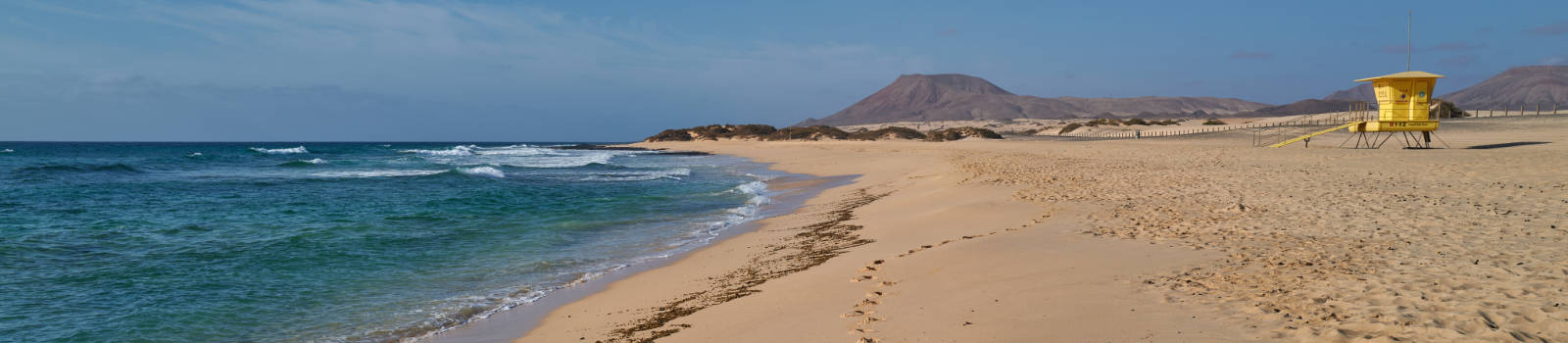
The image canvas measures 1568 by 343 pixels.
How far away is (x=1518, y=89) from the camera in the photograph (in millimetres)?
120062

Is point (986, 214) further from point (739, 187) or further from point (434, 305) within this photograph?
point (739, 187)

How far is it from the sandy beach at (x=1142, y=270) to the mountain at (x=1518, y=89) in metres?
138

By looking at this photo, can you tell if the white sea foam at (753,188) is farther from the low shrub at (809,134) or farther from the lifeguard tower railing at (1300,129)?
the low shrub at (809,134)

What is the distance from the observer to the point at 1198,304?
4.36 m

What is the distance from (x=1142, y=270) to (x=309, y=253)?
9.82 metres

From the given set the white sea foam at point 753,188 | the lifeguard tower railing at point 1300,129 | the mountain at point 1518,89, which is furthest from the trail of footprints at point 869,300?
the mountain at point 1518,89

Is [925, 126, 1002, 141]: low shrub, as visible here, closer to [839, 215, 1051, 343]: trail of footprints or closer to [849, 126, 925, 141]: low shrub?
[849, 126, 925, 141]: low shrub

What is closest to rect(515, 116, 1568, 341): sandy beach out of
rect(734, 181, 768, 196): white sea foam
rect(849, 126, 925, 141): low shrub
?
rect(734, 181, 768, 196): white sea foam

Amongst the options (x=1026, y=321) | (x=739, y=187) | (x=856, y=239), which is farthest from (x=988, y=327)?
(x=739, y=187)

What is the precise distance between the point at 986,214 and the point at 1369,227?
392 cm

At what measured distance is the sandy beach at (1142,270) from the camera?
404cm

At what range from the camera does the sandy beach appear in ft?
13.2

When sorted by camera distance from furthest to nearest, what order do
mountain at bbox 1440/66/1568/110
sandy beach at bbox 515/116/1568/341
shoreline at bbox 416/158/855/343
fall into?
mountain at bbox 1440/66/1568/110 < shoreline at bbox 416/158/855/343 < sandy beach at bbox 515/116/1568/341

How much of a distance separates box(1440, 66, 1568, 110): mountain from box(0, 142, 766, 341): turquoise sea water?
142648 mm
